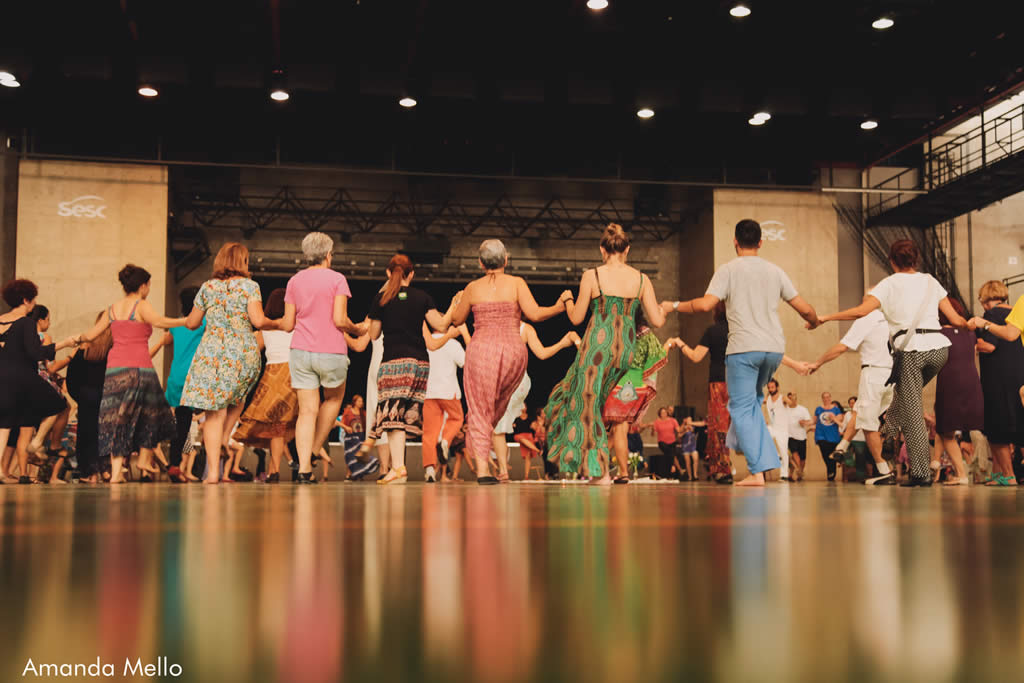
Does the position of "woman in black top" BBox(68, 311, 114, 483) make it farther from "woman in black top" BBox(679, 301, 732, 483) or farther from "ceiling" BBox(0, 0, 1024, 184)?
"ceiling" BBox(0, 0, 1024, 184)

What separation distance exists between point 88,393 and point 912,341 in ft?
25.0

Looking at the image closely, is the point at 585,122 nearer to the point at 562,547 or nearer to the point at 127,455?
the point at 127,455

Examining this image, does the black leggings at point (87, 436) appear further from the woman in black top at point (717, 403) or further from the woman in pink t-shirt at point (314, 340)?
the woman in black top at point (717, 403)

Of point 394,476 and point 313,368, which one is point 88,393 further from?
point 394,476

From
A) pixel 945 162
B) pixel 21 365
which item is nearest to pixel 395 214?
pixel 945 162

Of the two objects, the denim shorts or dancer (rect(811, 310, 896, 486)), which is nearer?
the denim shorts

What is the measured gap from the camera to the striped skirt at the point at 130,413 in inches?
303

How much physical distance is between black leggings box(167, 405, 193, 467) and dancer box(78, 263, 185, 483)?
181 centimetres

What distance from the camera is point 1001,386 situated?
855 cm

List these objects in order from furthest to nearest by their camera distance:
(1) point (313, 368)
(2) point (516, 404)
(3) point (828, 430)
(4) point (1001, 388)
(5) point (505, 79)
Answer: (5) point (505, 79) < (3) point (828, 430) < (2) point (516, 404) < (4) point (1001, 388) < (1) point (313, 368)

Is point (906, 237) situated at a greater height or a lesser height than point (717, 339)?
greater

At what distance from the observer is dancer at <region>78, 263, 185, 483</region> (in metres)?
7.67

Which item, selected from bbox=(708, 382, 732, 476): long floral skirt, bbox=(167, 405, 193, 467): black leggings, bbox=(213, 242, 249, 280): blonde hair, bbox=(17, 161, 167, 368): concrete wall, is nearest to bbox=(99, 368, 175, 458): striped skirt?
bbox=(213, 242, 249, 280): blonde hair

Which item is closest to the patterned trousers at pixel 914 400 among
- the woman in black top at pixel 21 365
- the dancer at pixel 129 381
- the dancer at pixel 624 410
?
the dancer at pixel 624 410
